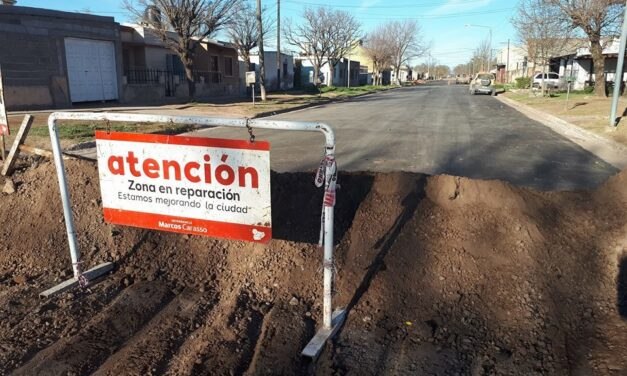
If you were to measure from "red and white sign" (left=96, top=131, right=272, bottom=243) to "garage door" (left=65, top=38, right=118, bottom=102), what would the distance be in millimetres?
20355

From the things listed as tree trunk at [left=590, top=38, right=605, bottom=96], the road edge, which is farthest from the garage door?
tree trunk at [left=590, top=38, right=605, bottom=96]

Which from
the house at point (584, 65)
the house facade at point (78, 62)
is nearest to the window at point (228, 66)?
the house facade at point (78, 62)

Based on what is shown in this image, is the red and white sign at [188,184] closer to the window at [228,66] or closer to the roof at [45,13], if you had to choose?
the roof at [45,13]

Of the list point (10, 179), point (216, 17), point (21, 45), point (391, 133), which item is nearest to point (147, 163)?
point (10, 179)

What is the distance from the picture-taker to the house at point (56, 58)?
1906 cm

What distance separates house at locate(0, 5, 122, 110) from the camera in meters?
19.1

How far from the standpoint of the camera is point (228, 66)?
3788 cm

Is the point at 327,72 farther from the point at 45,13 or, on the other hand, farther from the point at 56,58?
the point at 45,13

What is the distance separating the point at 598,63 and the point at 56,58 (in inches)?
1183

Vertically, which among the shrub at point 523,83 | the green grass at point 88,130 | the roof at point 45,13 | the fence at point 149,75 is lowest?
the green grass at point 88,130

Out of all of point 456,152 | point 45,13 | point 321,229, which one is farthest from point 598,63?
point 321,229

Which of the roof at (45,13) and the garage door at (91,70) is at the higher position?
the roof at (45,13)

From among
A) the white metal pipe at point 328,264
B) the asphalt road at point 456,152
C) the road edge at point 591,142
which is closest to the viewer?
the white metal pipe at point 328,264

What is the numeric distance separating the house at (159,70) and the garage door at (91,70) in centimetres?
97
